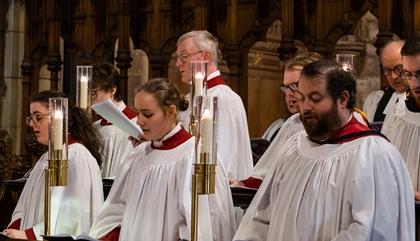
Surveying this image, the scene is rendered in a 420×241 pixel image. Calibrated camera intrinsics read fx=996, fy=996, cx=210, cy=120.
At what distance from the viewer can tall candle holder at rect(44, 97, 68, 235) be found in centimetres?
495

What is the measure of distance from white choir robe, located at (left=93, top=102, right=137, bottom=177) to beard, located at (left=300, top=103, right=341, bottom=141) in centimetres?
362

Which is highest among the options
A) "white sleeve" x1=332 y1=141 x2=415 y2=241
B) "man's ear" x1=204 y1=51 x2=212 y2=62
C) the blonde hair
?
the blonde hair

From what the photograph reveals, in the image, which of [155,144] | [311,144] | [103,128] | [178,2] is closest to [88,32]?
[178,2]

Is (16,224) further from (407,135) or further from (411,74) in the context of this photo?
(411,74)

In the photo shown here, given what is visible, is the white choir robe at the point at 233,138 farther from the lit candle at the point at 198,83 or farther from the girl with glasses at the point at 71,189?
the lit candle at the point at 198,83

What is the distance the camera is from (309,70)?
4301 millimetres

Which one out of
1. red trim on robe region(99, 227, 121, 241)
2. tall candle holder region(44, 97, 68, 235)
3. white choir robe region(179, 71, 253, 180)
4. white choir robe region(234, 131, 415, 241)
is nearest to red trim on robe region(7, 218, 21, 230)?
red trim on robe region(99, 227, 121, 241)

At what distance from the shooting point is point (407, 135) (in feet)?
17.1

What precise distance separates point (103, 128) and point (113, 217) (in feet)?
8.58

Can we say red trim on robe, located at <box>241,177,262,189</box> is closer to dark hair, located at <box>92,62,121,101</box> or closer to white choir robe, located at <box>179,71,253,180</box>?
white choir robe, located at <box>179,71,253,180</box>

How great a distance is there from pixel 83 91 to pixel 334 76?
2.74 metres

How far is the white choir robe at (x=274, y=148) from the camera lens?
5746 millimetres

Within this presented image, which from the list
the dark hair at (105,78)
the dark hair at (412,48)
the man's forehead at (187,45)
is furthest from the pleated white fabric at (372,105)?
the dark hair at (412,48)

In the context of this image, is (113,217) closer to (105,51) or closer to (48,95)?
(48,95)
